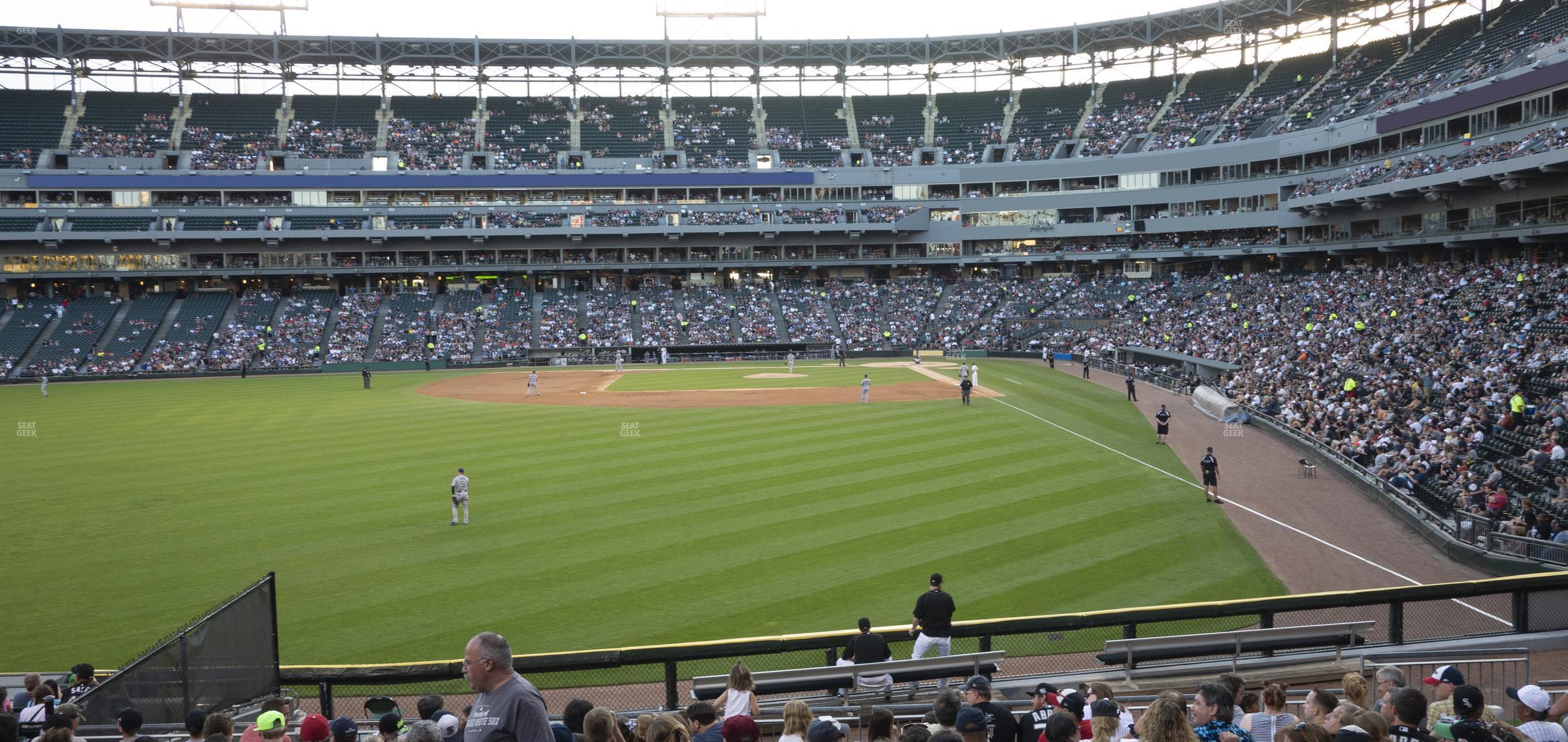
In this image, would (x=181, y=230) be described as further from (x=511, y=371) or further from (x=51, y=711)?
(x=51, y=711)

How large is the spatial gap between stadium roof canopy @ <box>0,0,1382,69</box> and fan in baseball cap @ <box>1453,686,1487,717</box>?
7543cm

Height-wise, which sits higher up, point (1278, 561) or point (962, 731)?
point (962, 731)

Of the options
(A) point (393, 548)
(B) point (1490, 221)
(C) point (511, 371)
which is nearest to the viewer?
(A) point (393, 548)

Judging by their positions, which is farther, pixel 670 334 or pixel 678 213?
pixel 678 213

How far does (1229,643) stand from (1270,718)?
A: 357cm

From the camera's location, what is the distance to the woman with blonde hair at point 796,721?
21.8ft

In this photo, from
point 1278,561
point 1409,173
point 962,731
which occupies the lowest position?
point 1278,561

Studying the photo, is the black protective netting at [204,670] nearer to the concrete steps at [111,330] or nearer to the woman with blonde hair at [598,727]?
the woman with blonde hair at [598,727]

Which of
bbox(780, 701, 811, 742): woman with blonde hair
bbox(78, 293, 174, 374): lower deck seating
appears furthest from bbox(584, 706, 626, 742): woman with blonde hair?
bbox(78, 293, 174, 374): lower deck seating

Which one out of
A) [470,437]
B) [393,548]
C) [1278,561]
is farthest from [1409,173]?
[393,548]

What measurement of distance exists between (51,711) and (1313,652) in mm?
12849

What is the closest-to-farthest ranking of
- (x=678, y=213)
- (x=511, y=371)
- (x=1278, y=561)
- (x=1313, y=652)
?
(x=1313, y=652) → (x=1278, y=561) → (x=511, y=371) → (x=678, y=213)

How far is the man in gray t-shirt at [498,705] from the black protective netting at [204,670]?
19.4 ft

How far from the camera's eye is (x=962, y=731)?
239 inches
